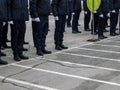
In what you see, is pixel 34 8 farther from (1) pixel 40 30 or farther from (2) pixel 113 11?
(2) pixel 113 11

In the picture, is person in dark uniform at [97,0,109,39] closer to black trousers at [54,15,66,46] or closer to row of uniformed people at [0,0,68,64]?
row of uniformed people at [0,0,68,64]

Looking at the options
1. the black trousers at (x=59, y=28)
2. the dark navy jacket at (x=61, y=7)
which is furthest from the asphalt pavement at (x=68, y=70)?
the dark navy jacket at (x=61, y=7)

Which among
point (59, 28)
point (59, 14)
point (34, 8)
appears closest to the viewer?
point (34, 8)

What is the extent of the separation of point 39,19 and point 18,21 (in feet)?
2.80

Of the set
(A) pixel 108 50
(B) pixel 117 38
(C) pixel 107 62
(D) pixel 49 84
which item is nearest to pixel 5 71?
(D) pixel 49 84

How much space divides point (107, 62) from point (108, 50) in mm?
1782

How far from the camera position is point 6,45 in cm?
1105

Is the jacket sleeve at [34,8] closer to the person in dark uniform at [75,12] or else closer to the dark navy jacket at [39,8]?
the dark navy jacket at [39,8]

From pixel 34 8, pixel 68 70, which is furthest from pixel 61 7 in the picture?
pixel 68 70

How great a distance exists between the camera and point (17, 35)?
9086 millimetres

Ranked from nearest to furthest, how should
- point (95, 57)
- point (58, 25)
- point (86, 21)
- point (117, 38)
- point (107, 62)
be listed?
point (107, 62) < point (95, 57) < point (58, 25) < point (117, 38) < point (86, 21)

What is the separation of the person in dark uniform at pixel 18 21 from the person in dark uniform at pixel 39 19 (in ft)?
1.38

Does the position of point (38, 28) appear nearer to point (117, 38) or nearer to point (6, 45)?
point (6, 45)

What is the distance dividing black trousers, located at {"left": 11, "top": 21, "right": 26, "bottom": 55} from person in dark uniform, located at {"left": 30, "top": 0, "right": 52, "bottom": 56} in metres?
0.53
